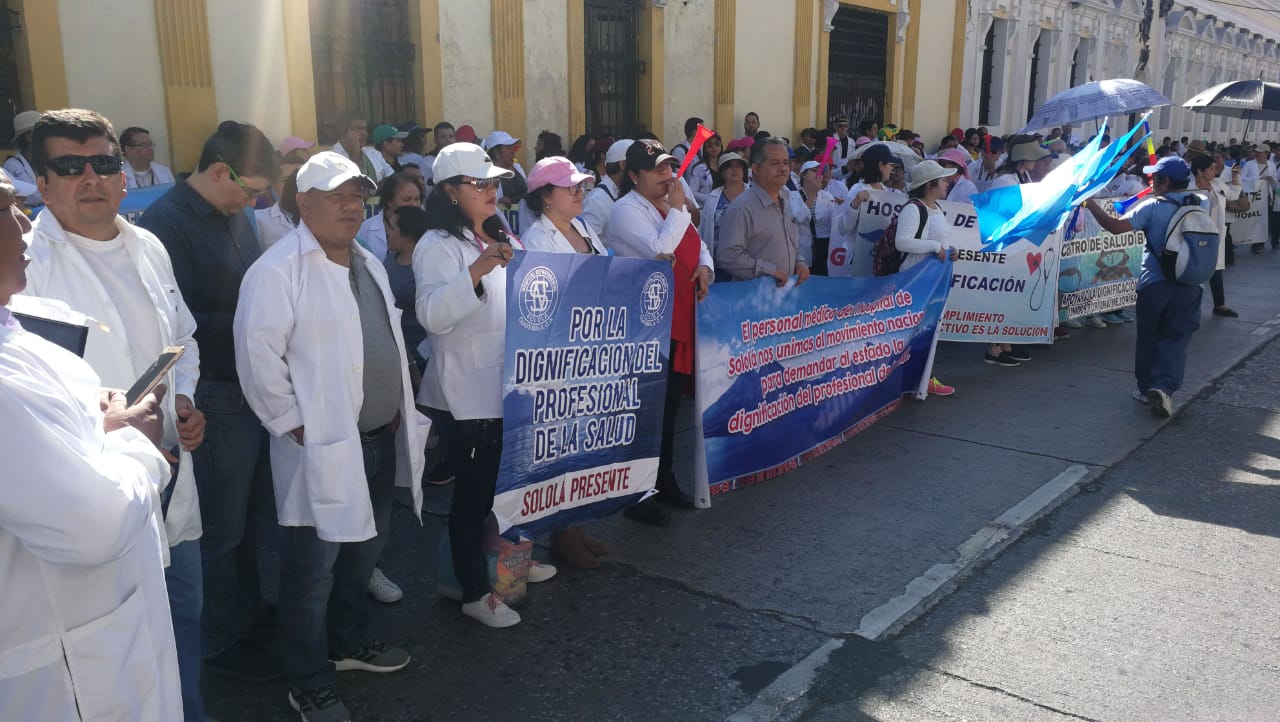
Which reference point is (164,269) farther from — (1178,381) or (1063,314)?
(1063,314)

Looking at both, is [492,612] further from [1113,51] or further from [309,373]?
[1113,51]

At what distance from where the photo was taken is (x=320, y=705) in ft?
10.9

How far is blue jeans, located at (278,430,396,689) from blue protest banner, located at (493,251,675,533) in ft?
2.04

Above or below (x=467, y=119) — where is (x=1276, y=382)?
below

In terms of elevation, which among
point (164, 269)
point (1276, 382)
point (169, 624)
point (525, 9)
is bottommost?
point (1276, 382)

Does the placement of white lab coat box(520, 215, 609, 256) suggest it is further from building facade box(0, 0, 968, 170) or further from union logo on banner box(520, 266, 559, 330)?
building facade box(0, 0, 968, 170)

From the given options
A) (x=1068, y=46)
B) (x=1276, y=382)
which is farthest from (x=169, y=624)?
(x=1068, y=46)

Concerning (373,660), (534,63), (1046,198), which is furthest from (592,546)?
(534,63)

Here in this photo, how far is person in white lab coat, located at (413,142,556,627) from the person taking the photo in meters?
3.75

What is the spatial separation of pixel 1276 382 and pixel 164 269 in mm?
8502

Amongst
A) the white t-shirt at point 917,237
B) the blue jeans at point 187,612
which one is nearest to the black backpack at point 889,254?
the white t-shirt at point 917,237

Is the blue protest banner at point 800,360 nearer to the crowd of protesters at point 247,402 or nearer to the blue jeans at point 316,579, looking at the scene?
the crowd of protesters at point 247,402

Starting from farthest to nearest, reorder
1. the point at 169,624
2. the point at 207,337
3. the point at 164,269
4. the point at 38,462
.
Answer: the point at 207,337
the point at 164,269
the point at 169,624
the point at 38,462

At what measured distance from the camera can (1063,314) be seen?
9.41 m
